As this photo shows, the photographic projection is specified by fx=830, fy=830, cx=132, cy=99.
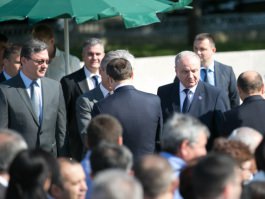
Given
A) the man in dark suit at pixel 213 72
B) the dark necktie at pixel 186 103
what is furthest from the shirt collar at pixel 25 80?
the man in dark suit at pixel 213 72

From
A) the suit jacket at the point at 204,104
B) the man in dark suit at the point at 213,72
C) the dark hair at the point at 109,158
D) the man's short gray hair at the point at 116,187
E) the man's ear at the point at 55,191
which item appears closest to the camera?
the man's short gray hair at the point at 116,187

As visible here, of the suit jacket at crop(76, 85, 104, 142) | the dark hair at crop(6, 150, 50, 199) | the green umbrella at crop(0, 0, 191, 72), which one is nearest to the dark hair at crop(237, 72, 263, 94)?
the suit jacket at crop(76, 85, 104, 142)

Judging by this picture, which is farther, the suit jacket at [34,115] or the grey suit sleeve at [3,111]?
the suit jacket at [34,115]

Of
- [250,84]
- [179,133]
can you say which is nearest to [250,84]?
[250,84]

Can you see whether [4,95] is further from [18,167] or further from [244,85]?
[18,167]

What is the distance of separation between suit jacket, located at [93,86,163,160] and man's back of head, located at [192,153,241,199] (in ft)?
8.80

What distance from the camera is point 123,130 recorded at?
7641mm

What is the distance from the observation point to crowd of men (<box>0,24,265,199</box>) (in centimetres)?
499

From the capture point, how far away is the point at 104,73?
8664 mm

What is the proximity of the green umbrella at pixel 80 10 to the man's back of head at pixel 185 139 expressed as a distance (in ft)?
11.4

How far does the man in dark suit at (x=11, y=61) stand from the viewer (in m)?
9.59

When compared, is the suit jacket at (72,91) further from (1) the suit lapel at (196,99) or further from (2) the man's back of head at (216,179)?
(2) the man's back of head at (216,179)

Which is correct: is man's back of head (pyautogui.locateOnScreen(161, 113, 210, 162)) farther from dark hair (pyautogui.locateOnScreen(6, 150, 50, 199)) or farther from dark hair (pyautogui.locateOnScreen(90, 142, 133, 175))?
dark hair (pyautogui.locateOnScreen(6, 150, 50, 199))

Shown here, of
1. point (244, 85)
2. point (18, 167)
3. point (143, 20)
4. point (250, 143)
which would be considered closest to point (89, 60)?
point (143, 20)
